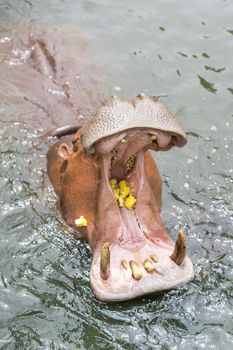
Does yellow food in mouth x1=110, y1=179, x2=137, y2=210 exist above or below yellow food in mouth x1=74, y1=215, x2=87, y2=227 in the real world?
above

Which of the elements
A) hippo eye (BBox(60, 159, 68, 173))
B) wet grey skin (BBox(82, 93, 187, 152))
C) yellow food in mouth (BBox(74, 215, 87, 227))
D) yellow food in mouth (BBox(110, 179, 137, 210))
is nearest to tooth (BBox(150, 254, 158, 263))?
yellow food in mouth (BBox(110, 179, 137, 210))

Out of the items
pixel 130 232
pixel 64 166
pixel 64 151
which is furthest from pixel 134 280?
pixel 64 151

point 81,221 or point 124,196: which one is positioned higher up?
point 124,196

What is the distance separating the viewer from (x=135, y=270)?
4480mm

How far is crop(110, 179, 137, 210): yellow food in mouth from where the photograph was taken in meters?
4.90

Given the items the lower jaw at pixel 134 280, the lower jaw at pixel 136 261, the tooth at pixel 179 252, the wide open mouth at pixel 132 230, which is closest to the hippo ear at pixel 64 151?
the wide open mouth at pixel 132 230

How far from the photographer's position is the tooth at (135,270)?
4441 mm

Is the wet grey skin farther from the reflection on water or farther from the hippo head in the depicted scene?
the reflection on water

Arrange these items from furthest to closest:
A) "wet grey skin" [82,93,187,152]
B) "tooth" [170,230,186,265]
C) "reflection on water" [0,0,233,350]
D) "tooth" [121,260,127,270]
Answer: "reflection on water" [0,0,233,350] → "tooth" [121,260,127,270] → "tooth" [170,230,186,265] → "wet grey skin" [82,93,187,152]

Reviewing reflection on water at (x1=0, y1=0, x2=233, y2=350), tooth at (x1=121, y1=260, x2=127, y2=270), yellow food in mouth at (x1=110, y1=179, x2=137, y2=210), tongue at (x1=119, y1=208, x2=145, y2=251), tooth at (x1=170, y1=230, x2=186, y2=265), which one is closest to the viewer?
tooth at (x1=170, y1=230, x2=186, y2=265)

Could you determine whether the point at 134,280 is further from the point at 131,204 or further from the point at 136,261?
the point at 131,204

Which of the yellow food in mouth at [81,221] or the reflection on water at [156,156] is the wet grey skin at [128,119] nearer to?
the yellow food in mouth at [81,221]

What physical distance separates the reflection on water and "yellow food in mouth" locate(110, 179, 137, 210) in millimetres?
521

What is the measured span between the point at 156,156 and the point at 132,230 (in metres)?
1.72
